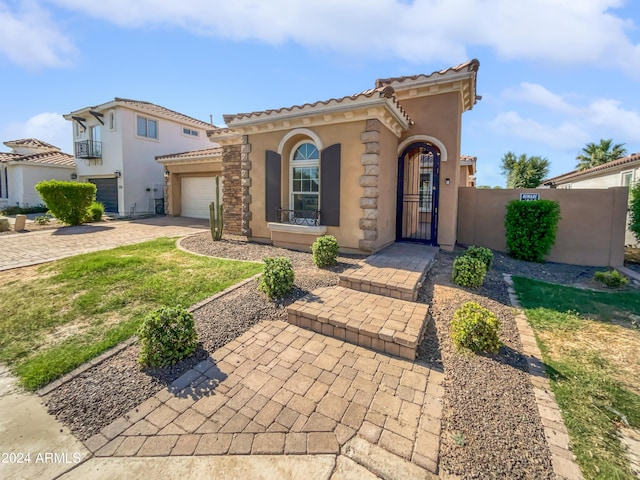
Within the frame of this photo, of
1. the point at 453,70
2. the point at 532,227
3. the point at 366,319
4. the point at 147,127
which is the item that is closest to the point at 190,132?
the point at 147,127

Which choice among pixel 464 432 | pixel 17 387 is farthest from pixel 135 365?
pixel 464 432

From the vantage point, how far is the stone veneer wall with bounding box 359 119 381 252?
7.30 meters

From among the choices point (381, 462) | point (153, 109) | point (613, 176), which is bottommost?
point (381, 462)

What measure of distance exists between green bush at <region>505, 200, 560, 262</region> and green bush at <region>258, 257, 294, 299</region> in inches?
285

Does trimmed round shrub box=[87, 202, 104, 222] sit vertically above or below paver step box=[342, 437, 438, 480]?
above

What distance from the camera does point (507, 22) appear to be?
7.05 meters

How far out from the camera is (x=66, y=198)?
45.2 feet

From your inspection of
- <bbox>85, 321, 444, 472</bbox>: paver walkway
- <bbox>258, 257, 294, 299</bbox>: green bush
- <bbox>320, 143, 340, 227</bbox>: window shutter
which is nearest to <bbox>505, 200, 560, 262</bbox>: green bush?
<bbox>320, 143, 340, 227</bbox>: window shutter

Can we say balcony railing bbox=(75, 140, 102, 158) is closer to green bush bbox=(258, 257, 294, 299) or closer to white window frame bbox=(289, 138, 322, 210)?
white window frame bbox=(289, 138, 322, 210)

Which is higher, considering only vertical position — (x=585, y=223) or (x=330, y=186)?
(x=330, y=186)

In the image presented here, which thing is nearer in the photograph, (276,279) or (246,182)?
(276,279)

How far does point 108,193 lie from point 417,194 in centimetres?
2022

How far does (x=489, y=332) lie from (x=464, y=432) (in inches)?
61.3

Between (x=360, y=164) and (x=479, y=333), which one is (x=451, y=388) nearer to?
(x=479, y=333)
